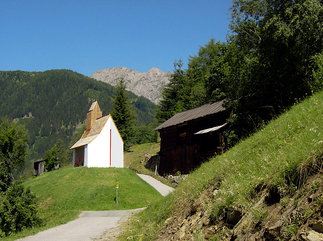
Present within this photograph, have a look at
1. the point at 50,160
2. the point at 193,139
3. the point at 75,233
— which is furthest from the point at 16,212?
the point at 50,160

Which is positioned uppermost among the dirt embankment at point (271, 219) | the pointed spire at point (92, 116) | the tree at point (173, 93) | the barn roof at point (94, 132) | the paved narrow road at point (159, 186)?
the tree at point (173, 93)

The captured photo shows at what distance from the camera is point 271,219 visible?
4.89 m

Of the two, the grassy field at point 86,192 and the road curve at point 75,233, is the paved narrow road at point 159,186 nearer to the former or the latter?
the grassy field at point 86,192

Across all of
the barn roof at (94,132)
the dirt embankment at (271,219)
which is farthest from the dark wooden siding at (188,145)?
the dirt embankment at (271,219)

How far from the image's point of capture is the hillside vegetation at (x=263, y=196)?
15.0 feet

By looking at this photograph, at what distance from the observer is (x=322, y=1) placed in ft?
53.0

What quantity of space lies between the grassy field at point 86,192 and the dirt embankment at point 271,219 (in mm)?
13294

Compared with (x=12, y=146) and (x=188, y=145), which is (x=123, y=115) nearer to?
(x=12, y=146)

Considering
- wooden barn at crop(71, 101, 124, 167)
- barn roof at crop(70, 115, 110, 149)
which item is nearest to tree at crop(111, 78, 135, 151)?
barn roof at crop(70, 115, 110, 149)

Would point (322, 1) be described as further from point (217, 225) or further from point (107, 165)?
point (107, 165)

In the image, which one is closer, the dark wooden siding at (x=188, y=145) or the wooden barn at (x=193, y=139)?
the wooden barn at (x=193, y=139)

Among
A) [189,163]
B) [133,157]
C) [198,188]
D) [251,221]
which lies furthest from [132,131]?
[251,221]

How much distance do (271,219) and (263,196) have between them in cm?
76

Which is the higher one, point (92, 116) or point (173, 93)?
point (173, 93)
